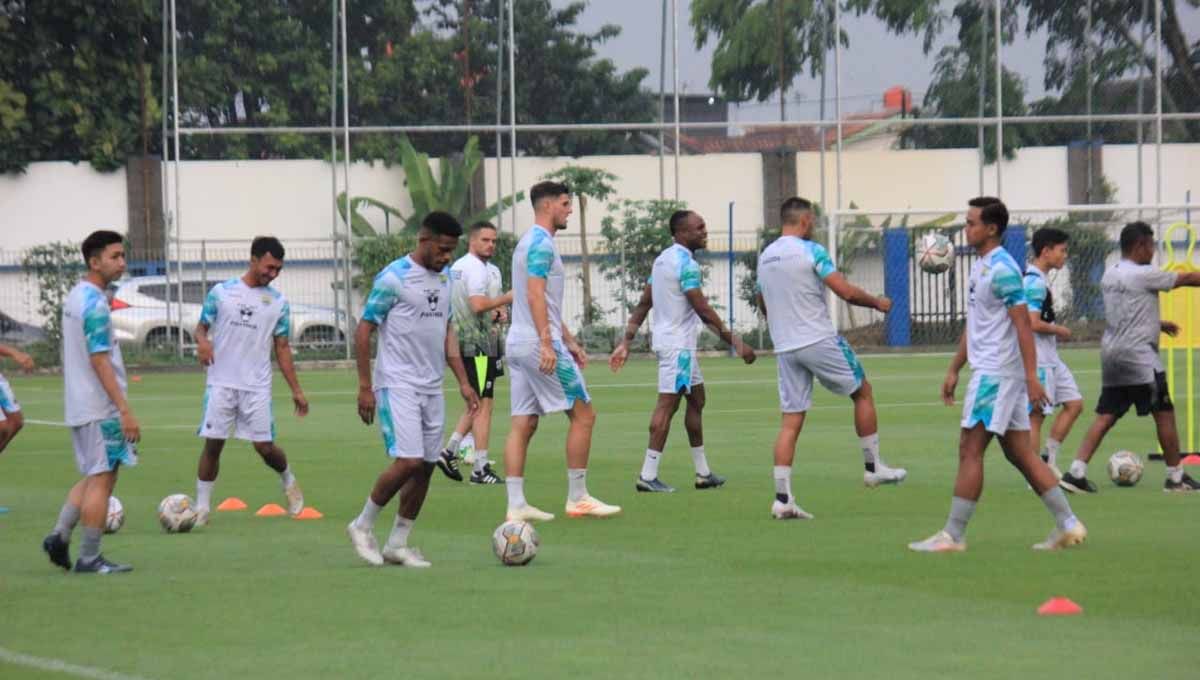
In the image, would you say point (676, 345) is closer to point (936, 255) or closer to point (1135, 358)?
point (936, 255)

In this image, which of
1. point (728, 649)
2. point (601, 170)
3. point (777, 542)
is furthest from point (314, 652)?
point (601, 170)

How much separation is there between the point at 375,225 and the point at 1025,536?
105ft

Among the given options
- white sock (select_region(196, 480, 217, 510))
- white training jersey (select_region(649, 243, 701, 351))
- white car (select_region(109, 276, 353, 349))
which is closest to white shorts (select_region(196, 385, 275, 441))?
white sock (select_region(196, 480, 217, 510))

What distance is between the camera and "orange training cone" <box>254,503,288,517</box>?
1322 cm

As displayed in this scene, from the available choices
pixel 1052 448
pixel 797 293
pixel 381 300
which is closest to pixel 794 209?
pixel 797 293

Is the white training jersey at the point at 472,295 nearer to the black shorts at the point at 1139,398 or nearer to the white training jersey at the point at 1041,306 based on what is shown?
the white training jersey at the point at 1041,306

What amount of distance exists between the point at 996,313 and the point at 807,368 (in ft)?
8.16

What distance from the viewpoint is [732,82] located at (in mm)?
41844

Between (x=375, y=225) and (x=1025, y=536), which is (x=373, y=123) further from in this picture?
(x=1025, y=536)

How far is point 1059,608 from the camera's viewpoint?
8445 mm

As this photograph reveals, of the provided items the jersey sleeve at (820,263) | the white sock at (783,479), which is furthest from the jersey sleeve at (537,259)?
the white sock at (783,479)

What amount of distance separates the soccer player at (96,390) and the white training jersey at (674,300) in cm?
518

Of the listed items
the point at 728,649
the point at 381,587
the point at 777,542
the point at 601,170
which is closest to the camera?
the point at 728,649

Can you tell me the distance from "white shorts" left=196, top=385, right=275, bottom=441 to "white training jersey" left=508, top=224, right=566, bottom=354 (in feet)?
6.37
